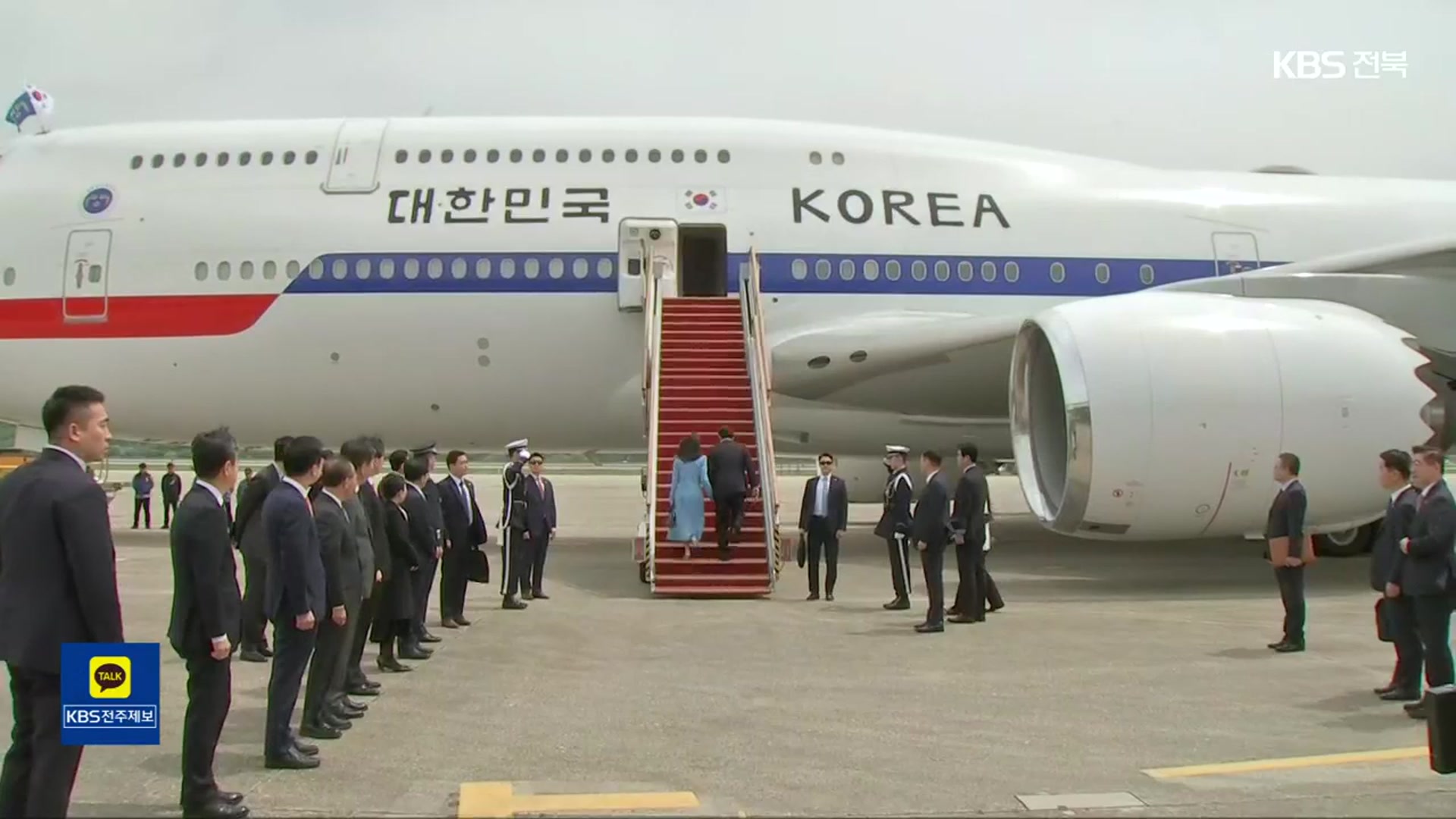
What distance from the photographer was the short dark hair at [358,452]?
18.9ft

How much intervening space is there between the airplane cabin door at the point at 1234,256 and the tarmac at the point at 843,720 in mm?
4574

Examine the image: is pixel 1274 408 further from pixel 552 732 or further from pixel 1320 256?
pixel 552 732

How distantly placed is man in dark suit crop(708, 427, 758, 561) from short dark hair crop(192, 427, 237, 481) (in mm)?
6067

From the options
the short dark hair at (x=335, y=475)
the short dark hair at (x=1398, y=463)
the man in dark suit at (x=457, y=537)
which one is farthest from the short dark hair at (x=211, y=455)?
the short dark hair at (x=1398, y=463)

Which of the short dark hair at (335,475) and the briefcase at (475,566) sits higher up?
the short dark hair at (335,475)

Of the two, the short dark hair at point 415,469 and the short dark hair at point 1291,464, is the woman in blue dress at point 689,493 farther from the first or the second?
the short dark hair at point 1291,464

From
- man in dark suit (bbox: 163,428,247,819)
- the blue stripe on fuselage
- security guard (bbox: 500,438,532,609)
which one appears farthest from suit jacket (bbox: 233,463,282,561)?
the blue stripe on fuselage

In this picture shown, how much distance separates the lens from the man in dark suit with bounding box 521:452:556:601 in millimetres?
9391

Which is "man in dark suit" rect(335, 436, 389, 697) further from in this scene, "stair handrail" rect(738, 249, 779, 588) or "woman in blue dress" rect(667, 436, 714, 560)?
"stair handrail" rect(738, 249, 779, 588)

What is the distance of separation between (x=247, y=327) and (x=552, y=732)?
8.86 metres

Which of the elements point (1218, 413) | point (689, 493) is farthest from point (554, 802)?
point (1218, 413)

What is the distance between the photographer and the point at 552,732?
17.1 ft

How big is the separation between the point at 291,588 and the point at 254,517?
2535mm

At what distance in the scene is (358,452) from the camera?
5.84 m
